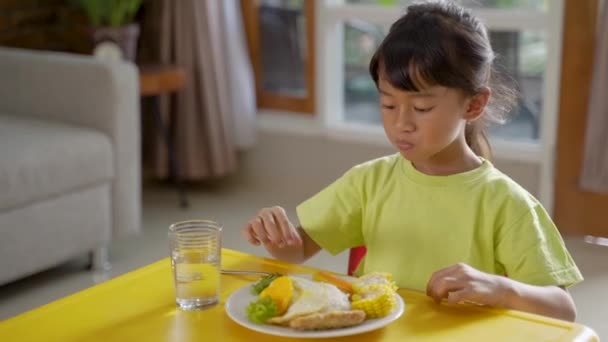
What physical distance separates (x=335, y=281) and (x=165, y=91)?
260 cm

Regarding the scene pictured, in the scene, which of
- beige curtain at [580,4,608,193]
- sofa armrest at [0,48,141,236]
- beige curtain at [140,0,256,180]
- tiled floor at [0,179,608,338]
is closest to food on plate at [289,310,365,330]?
tiled floor at [0,179,608,338]

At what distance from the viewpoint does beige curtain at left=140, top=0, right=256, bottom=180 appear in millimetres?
3902

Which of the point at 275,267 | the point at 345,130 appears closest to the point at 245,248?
the point at 345,130

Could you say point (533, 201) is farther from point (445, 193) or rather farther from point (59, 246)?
point (59, 246)

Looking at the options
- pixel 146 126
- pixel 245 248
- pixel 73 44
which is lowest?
pixel 245 248

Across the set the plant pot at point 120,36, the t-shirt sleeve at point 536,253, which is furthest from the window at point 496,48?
the t-shirt sleeve at point 536,253

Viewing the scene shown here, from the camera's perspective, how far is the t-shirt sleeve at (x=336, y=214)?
1.63 metres

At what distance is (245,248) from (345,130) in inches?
32.6

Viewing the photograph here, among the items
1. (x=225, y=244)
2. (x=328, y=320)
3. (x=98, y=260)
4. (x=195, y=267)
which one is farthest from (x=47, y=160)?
(x=328, y=320)

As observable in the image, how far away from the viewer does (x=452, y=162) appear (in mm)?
1562

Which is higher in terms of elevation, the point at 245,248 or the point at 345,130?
the point at 345,130

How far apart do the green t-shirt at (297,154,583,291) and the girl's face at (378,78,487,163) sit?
0.09m

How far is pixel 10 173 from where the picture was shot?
8.99 ft

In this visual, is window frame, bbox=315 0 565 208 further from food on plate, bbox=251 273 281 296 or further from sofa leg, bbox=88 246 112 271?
food on plate, bbox=251 273 281 296
